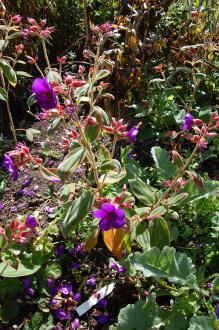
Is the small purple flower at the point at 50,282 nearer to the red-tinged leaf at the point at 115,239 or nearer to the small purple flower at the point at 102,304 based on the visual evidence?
the small purple flower at the point at 102,304

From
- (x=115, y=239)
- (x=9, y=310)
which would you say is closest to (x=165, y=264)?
(x=115, y=239)

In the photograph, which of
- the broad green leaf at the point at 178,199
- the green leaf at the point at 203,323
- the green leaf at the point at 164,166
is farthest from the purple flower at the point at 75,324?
the green leaf at the point at 164,166

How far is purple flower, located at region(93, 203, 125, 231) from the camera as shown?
1550 mm

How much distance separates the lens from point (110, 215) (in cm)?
157

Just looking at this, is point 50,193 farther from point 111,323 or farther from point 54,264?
point 111,323

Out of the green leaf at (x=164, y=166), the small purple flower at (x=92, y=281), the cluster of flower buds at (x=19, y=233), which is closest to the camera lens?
the cluster of flower buds at (x=19, y=233)

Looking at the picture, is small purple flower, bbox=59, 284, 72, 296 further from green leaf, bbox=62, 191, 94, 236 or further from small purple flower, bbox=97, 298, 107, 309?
green leaf, bbox=62, 191, 94, 236

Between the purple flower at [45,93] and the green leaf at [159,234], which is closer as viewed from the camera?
the purple flower at [45,93]

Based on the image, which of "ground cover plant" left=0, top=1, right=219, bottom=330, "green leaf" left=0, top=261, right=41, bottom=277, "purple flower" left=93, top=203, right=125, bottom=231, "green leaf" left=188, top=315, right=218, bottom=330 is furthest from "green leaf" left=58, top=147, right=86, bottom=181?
"green leaf" left=188, top=315, right=218, bottom=330

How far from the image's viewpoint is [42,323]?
197 cm

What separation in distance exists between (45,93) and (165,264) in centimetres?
78

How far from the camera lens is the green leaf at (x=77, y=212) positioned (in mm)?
1662

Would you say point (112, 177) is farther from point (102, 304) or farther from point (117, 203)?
point (102, 304)

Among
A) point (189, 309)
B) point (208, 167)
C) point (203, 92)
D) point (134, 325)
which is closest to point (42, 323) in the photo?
point (134, 325)
